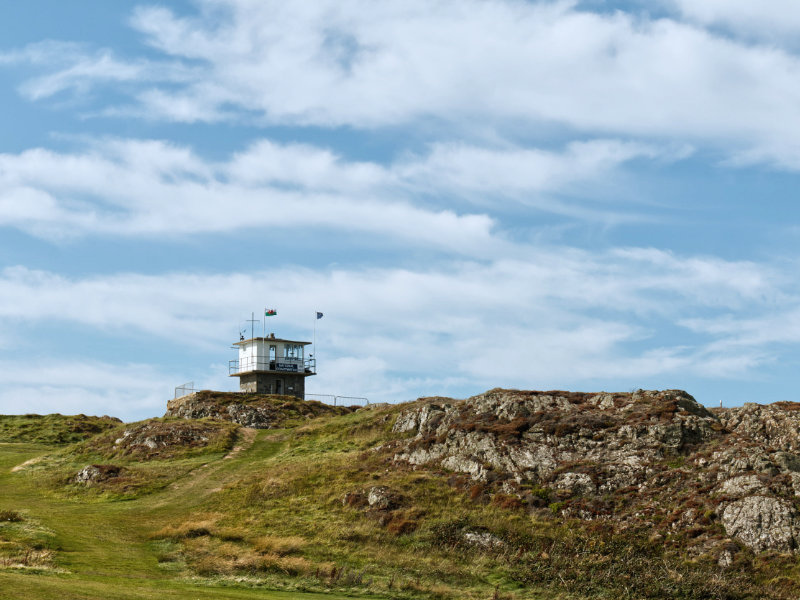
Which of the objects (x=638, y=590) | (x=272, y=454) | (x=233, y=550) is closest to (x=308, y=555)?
(x=233, y=550)

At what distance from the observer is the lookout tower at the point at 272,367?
93938 millimetres

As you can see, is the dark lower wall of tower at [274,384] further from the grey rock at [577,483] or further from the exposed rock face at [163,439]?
the grey rock at [577,483]

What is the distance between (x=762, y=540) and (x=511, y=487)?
A: 13.5m

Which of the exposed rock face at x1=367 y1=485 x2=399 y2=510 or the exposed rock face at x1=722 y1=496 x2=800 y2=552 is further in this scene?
the exposed rock face at x1=367 y1=485 x2=399 y2=510

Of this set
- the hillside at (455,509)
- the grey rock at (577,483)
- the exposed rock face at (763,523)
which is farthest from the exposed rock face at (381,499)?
the exposed rock face at (763,523)

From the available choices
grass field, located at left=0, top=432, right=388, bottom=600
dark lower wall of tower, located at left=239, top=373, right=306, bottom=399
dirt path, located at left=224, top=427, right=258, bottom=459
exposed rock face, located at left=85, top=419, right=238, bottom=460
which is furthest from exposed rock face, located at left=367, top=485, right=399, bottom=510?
dark lower wall of tower, located at left=239, top=373, right=306, bottom=399

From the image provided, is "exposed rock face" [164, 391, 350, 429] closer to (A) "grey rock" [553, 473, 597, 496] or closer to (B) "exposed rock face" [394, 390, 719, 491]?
(B) "exposed rock face" [394, 390, 719, 491]

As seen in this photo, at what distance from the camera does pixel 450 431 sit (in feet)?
174

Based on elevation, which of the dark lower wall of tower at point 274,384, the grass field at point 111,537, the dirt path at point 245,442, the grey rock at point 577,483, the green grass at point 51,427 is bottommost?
the grass field at point 111,537

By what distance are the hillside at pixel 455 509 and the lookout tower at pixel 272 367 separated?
31.4 metres

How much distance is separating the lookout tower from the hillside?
103 ft

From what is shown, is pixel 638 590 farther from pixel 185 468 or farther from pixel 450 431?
pixel 185 468

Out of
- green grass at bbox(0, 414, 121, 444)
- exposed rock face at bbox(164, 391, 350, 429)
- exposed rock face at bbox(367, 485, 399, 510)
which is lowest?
exposed rock face at bbox(367, 485, 399, 510)

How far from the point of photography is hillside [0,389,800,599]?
33.9 m
